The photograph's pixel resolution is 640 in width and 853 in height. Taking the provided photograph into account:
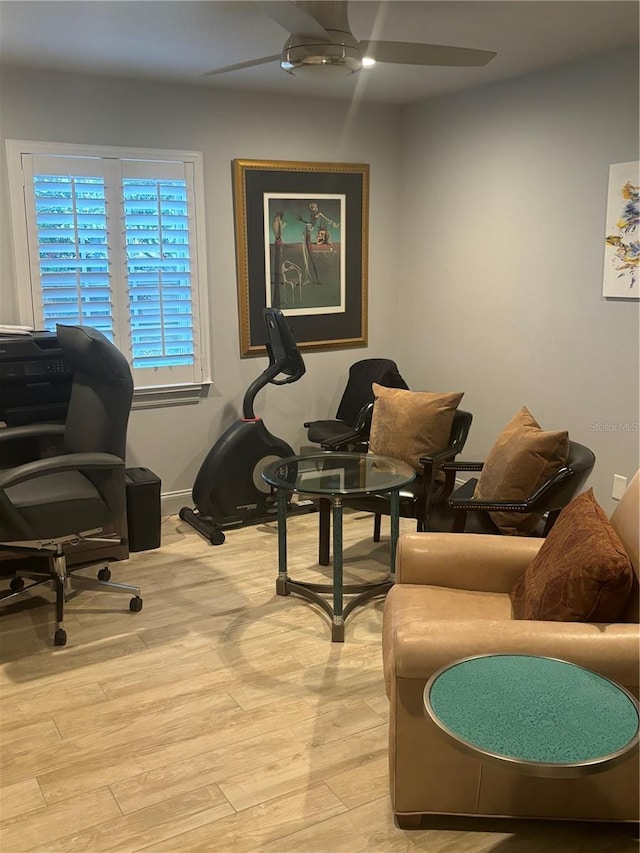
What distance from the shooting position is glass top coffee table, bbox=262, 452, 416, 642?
3.08 m

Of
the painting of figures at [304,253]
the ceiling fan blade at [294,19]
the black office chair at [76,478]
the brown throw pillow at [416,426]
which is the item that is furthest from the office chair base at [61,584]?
the ceiling fan blade at [294,19]

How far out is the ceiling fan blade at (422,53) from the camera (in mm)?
2729

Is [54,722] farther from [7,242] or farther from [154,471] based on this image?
[7,242]

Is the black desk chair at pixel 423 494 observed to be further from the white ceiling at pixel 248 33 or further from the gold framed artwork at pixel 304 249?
the white ceiling at pixel 248 33

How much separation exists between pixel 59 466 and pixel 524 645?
6.25 ft

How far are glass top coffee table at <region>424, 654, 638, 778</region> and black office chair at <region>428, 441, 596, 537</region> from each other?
116cm

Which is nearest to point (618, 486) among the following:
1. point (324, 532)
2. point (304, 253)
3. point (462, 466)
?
point (462, 466)

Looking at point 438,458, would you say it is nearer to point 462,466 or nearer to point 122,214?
point 462,466

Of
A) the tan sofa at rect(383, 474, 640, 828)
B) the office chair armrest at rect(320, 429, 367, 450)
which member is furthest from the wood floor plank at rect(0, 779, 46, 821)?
the office chair armrest at rect(320, 429, 367, 450)

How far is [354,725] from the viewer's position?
8.43 feet

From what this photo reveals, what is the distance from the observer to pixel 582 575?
2.02m

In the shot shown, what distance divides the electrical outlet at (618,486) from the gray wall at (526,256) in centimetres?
3

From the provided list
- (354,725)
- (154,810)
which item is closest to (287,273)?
(354,725)

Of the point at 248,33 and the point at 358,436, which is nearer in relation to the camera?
the point at 248,33
